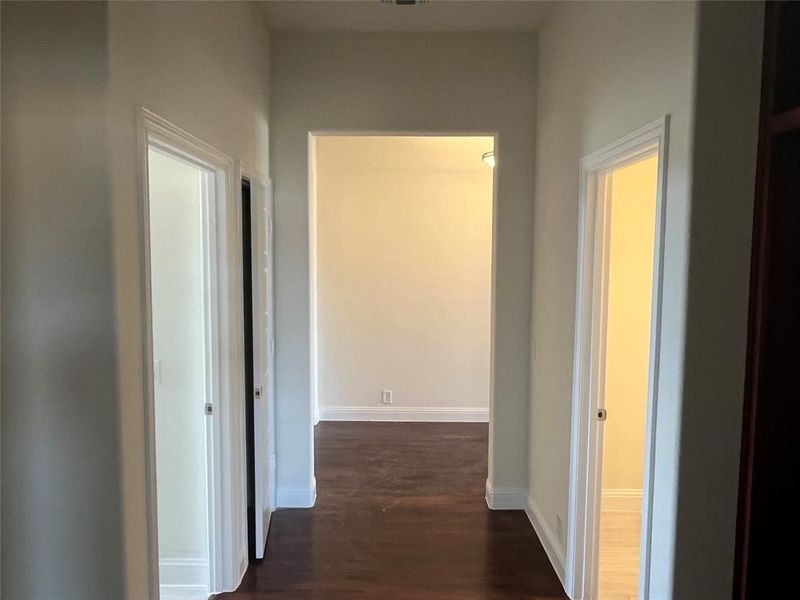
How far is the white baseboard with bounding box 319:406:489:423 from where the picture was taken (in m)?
5.71

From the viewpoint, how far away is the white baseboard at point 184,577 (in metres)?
2.86

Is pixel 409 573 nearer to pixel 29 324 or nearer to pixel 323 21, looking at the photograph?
pixel 29 324

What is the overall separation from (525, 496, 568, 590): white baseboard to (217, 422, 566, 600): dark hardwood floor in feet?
0.14

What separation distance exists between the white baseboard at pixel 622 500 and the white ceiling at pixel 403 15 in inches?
115

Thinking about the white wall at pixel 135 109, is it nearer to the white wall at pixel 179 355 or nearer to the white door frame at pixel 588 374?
the white wall at pixel 179 355

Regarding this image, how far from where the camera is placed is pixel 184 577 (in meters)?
2.88

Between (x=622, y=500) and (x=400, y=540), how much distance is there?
145 centimetres

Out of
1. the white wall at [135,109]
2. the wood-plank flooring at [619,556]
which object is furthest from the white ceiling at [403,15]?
the wood-plank flooring at [619,556]

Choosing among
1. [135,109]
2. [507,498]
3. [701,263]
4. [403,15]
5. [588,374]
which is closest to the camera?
[135,109]

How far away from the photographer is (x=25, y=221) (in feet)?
4.99

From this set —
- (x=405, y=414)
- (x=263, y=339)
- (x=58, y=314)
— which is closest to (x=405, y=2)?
(x=263, y=339)

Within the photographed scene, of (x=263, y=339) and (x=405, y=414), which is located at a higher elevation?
(x=263, y=339)

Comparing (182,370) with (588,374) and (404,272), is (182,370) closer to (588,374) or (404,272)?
(588,374)

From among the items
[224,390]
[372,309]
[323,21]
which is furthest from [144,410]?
[372,309]
